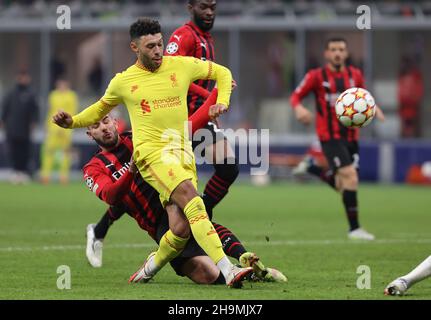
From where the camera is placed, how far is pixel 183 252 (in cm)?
885

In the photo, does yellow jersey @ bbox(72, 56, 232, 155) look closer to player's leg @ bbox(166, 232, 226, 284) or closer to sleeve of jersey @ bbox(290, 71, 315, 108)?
player's leg @ bbox(166, 232, 226, 284)

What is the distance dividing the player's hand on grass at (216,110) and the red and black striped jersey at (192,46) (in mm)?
1903

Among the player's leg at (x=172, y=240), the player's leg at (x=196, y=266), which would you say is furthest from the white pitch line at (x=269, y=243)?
the player's leg at (x=172, y=240)

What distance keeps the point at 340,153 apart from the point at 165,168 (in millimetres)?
5456

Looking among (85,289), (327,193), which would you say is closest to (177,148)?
(85,289)

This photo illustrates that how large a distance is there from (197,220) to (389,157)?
1769 cm

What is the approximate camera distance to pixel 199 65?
8.84 metres

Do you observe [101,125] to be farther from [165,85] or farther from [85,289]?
[85,289]

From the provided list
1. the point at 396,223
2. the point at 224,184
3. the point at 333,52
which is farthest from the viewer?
the point at 396,223

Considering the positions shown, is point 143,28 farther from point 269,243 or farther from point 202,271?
point 269,243

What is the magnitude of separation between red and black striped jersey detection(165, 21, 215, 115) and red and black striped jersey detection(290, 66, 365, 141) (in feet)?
10.4

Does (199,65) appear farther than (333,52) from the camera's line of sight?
No

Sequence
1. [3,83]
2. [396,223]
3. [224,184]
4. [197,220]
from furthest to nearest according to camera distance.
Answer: [3,83] → [396,223] → [224,184] → [197,220]

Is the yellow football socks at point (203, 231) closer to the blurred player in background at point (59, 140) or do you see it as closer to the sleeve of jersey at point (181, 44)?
the sleeve of jersey at point (181, 44)
